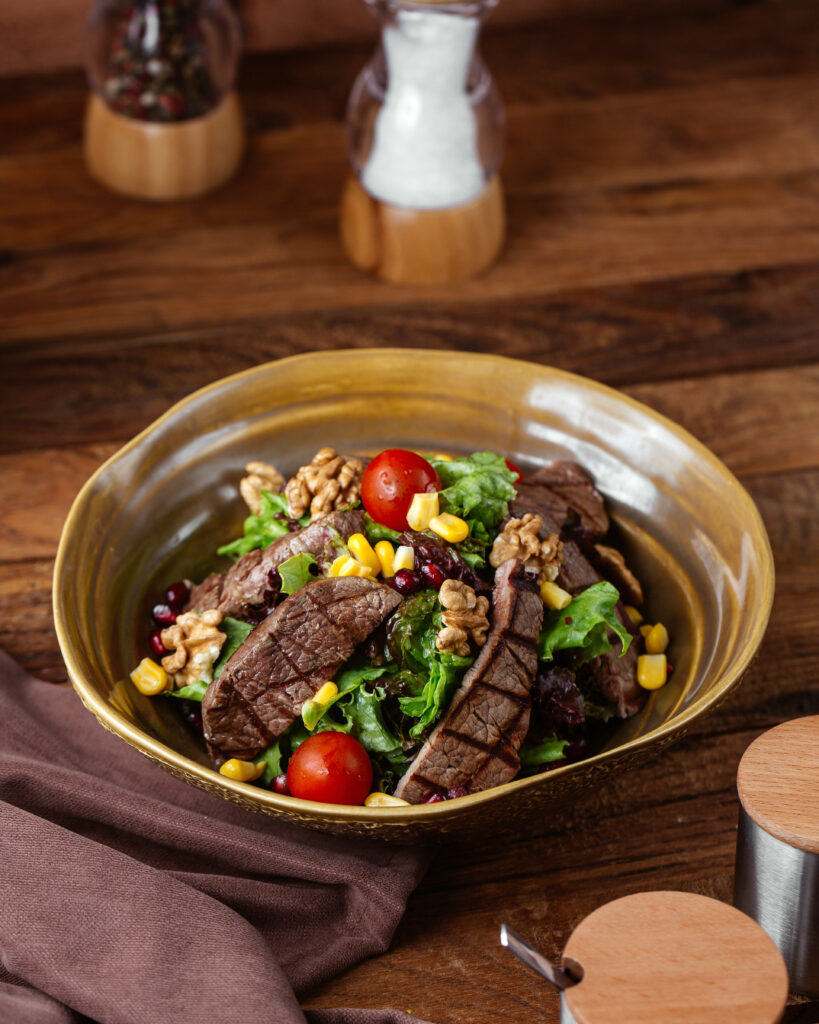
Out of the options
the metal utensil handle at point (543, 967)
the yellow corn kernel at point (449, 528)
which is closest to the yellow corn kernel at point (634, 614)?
the yellow corn kernel at point (449, 528)

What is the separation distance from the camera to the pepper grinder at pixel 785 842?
1.99m

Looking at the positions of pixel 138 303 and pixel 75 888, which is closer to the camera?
pixel 75 888

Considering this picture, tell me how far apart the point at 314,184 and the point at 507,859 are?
294 centimetres

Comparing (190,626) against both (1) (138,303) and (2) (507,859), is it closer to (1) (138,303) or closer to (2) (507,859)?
(2) (507,859)

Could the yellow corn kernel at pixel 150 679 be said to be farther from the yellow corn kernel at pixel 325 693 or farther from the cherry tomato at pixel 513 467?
the cherry tomato at pixel 513 467

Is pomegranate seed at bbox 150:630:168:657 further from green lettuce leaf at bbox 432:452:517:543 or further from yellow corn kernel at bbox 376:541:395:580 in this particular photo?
green lettuce leaf at bbox 432:452:517:543

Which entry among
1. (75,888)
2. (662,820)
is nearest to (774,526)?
(662,820)

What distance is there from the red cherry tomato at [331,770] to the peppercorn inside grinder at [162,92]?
276 cm

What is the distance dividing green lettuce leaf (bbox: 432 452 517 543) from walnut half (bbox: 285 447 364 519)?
0.63 feet

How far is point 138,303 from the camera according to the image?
404 centimetres

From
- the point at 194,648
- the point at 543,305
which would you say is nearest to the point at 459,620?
the point at 194,648

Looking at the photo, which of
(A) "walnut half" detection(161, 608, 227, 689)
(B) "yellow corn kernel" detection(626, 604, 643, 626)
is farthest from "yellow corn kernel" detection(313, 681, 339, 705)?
(B) "yellow corn kernel" detection(626, 604, 643, 626)

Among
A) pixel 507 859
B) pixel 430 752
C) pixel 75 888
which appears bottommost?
pixel 507 859

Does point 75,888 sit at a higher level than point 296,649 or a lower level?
lower
